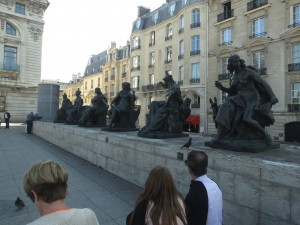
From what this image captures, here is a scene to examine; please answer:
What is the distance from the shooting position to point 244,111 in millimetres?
4934

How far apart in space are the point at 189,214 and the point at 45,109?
1977cm

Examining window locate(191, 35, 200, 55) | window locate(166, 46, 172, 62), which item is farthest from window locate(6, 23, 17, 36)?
window locate(191, 35, 200, 55)

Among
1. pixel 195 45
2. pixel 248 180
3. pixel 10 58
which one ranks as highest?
pixel 195 45

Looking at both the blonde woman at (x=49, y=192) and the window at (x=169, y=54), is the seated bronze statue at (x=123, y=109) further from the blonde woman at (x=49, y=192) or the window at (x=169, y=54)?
the window at (x=169, y=54)

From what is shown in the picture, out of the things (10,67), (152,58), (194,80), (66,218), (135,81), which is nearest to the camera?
(66,218)

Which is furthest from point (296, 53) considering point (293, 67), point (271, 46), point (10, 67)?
point (10, 67)

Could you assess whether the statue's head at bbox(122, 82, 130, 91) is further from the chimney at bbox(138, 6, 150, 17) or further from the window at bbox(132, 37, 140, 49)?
the chimney at bbox(138, 6, 150, 17)

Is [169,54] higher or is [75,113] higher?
[169,54]

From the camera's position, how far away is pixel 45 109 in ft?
66.2

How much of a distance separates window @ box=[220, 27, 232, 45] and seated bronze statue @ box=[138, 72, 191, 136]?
1888 centimetres

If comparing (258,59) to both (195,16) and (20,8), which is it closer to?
(195,16)

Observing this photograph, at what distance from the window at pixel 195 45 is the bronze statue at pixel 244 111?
73.4 feet

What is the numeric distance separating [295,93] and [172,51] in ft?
48.8

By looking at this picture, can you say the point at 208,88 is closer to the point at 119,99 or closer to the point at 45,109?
the point at 45,109
